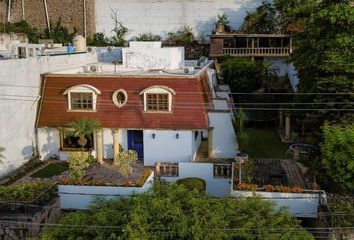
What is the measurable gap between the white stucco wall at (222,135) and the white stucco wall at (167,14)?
25.2 m

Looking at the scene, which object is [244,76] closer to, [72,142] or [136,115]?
[136,115]

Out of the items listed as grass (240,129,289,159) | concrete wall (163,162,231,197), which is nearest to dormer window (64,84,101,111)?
concrete wall (163,162,231,197)

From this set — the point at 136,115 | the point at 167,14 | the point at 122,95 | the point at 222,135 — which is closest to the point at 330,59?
the point at 222,135

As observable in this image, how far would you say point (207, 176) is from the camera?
19.5m

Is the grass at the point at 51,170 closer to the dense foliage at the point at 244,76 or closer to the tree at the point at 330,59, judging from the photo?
the tree at the point at 330,59

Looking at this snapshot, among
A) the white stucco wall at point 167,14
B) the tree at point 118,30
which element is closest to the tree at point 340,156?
the white stucco wall at point 167,14

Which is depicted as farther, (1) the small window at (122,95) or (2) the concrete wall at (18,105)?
(1) the small window at (122,95)

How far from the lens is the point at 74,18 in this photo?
4819 cm

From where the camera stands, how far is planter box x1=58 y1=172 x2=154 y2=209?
16.6m

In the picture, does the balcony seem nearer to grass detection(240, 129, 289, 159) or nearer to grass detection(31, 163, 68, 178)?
grass detection(240, 129, 289, 159)

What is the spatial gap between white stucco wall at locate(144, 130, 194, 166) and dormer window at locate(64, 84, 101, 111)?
277 cm

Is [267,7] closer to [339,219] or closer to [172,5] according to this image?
[172,5]

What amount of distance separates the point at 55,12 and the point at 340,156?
3872 centimetres

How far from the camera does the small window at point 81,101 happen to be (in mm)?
21625
